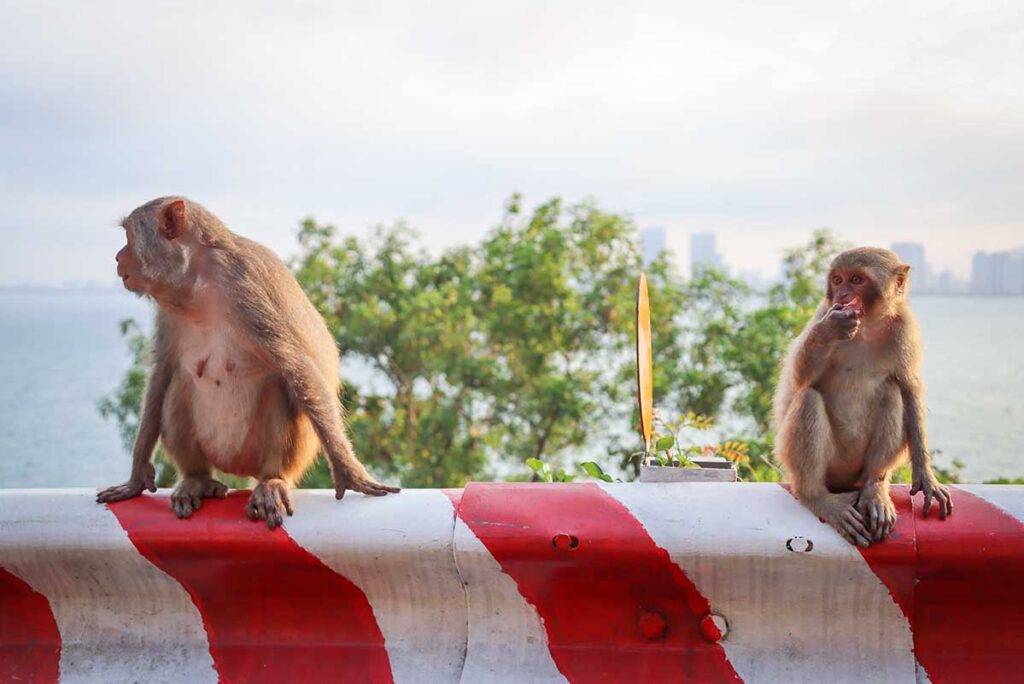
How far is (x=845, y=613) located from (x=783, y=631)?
6.2 inches

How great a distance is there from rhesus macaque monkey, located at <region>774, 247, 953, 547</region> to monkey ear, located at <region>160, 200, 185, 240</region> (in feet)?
7.15

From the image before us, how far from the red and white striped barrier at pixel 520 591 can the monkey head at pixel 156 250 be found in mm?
945

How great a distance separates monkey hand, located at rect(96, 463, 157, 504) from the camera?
274cm

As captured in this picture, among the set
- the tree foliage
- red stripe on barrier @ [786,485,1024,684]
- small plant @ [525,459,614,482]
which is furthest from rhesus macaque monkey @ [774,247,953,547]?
the tree foliage

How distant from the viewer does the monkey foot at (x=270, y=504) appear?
2564 mm

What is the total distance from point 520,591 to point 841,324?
130cm

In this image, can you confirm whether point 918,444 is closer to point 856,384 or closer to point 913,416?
point 913,416

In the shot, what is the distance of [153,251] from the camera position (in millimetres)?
3312

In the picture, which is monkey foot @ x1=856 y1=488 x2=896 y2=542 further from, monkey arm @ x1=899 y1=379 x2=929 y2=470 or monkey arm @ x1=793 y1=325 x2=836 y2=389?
monkey arm @ x1=793 y1=325 x2=836 y2=389

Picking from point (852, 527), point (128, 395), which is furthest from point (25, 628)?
point (128, 395)

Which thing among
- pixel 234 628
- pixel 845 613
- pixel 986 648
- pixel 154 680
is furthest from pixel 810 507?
pixel 154 680

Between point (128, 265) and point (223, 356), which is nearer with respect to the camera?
point (128, 265)

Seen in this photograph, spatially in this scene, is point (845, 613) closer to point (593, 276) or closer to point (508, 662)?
point (508, 662)

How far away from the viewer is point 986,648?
2332 mm
